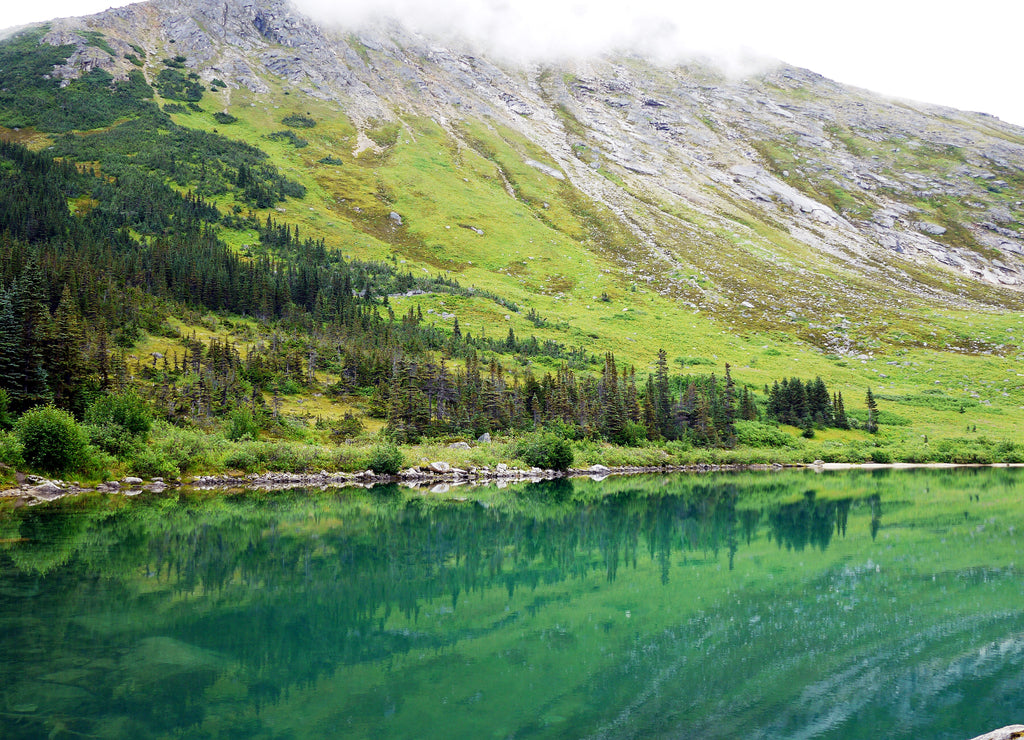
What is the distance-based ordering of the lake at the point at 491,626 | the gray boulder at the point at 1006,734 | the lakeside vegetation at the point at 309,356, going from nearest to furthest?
the gray boulder at the point at 1006,734 < the lake at the point at 491,626 < the lakeside vegetation at the point at 309,356

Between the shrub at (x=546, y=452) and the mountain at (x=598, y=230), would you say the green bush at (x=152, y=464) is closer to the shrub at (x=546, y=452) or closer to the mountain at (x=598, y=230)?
the shrub at (x=546, y=452)

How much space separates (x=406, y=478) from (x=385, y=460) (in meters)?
2.63

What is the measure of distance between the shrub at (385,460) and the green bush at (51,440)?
830 inches

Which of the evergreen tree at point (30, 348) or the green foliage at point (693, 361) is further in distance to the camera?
the green foliage at point (693, 361)

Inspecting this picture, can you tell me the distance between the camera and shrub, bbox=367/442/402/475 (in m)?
52.7

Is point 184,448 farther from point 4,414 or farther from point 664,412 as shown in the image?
point 664,412

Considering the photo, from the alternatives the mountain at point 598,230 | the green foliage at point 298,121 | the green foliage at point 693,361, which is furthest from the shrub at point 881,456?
the green foliage at point 298,121

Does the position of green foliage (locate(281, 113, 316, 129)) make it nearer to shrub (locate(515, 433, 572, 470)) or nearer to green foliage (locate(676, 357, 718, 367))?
green foliage (locate(676, 357, 718, 367))

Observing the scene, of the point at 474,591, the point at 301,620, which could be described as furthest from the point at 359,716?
the point at 474,591

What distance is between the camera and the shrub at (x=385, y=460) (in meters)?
52.7

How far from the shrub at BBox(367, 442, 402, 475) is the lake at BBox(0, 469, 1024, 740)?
16.3 metres

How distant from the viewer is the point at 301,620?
17359 mm

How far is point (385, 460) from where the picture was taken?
52.6m

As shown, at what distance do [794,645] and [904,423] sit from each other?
8504 cm
